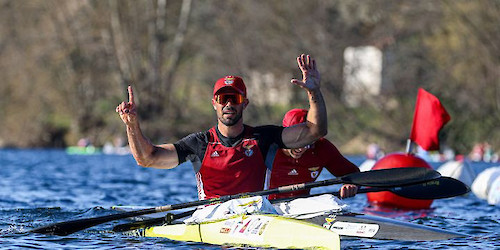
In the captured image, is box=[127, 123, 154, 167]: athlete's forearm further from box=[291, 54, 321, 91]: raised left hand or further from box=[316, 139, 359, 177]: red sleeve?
box=[316, 139, 359, 177]: red sleeve

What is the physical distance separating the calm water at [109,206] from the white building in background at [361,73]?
13748 mm

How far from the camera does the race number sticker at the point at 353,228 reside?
7750 millimetres

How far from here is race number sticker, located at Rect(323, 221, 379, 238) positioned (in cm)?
775

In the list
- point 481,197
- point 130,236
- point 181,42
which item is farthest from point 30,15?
point 130,236

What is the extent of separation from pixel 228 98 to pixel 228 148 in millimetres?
509

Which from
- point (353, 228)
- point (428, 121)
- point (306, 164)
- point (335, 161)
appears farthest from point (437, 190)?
point (428, 121)

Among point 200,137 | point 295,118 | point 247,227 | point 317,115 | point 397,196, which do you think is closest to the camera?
point 317,115

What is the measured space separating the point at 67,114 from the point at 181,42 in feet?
28.5

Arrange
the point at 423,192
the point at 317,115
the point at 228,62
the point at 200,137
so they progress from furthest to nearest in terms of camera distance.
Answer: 1. the point at 228,62
2. the point at 423,192
3. the point at 200,137
4. the point at 317,115

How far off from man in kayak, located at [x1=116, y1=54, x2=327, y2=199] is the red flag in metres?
6.65

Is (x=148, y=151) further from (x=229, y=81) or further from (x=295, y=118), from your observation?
(x=295, y=118)

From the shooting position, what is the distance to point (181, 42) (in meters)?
38.2

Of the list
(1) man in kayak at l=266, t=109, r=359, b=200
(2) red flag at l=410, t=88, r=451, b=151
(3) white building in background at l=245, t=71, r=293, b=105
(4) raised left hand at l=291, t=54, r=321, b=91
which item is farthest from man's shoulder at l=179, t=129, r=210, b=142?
(3) white building in background at l=245, t=71, r=293, b=105

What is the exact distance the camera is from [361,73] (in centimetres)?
3584
